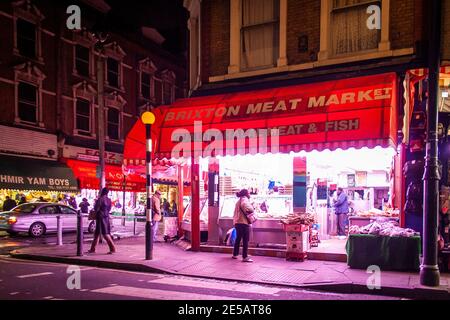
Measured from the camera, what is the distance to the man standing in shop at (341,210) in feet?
49.6

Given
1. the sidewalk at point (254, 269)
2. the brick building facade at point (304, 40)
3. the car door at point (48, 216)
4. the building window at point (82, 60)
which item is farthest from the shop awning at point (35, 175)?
the brick building facade at point (304, 40)

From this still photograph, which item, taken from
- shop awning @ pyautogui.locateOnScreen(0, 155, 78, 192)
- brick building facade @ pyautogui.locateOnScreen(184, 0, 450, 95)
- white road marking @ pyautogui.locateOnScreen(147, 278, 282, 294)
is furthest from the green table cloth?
shop awning @ pyautogui.locateOnScreen(0, 155, 78, 192)

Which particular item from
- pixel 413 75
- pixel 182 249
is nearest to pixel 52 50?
pixel 182 249

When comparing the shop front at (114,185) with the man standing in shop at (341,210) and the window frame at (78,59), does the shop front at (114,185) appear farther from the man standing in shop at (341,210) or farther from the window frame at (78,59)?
the man standing in shop at (341,210)

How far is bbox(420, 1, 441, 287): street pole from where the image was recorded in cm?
772

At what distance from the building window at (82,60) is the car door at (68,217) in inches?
379

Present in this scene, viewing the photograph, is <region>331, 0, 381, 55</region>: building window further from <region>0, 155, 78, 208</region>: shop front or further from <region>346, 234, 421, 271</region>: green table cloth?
<region>0, 155, 78, 208</region>: shop front

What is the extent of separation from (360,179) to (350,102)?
715 cm

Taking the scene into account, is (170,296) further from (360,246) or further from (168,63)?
(168,63)

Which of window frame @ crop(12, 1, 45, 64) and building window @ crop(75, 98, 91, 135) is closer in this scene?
window frame @ crop(12, 1, 45, 64)

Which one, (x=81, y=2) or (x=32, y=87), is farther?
(x=81, y=2)

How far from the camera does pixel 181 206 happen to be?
15.8 m

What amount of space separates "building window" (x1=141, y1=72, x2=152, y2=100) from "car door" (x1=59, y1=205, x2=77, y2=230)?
13361 mm

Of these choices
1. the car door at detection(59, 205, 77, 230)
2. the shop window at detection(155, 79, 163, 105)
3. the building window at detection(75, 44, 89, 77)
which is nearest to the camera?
the car door at detection(59, 205, 77, 230)
